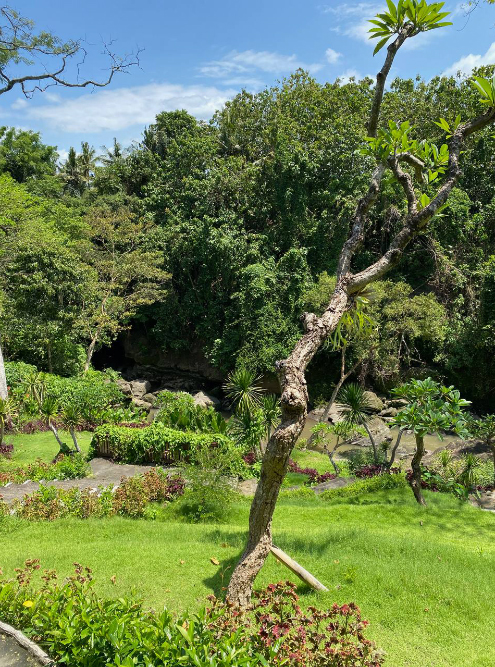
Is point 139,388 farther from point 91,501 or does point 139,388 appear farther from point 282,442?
point 282,442

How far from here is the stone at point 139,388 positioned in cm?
2183

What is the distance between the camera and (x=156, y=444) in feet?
40.3

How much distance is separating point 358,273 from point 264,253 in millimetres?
17911

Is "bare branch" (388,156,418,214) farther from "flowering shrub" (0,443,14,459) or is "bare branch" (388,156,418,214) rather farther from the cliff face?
the cliff face

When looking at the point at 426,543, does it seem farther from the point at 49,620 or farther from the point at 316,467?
the point at 316,467

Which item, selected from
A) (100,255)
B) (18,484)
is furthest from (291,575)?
(100,255)

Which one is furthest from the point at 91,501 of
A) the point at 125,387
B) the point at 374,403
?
the point at 374,403

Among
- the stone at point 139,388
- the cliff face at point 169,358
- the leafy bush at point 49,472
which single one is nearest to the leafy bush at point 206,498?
the leafy bush at point 49,472

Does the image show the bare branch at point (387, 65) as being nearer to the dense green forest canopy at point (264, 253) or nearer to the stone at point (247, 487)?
the stone at point (247, 487)

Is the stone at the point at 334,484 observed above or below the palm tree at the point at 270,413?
below

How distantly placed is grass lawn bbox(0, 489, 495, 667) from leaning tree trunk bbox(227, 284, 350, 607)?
836 millimetres

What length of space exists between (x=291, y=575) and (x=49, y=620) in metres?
2.74

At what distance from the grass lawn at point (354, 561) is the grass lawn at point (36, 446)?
618cm

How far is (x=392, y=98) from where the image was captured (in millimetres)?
22516
